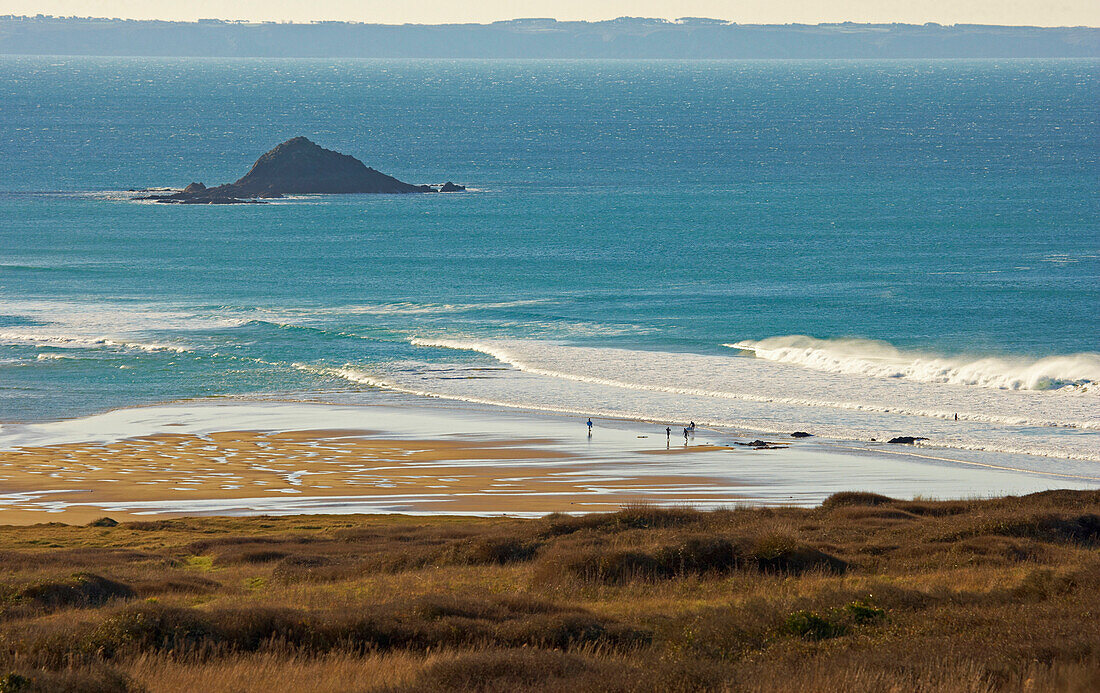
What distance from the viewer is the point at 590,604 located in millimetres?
15148

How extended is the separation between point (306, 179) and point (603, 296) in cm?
5550

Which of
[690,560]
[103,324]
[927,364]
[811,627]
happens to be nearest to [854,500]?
[690,560]

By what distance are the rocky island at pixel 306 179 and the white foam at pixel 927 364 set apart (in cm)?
6504

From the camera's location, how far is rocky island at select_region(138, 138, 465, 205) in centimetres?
10894

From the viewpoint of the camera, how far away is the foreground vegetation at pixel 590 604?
9453mm

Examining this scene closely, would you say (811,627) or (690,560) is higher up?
(811,627)

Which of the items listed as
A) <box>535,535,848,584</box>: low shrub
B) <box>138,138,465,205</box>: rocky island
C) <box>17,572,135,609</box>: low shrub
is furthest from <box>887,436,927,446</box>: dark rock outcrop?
<box>138,138,465,205</box>: rocky island

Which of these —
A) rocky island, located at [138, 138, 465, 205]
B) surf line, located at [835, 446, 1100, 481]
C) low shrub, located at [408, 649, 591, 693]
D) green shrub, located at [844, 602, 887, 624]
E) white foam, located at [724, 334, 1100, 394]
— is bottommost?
surf line, located at [835, 446, 1100, 481]

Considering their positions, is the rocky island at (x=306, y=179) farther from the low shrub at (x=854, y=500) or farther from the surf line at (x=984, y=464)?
the low shrub at (x=854, y=500)

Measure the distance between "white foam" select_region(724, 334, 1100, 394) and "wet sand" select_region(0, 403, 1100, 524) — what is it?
39.6 ft

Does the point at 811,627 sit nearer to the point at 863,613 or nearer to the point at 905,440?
the point at 863,613

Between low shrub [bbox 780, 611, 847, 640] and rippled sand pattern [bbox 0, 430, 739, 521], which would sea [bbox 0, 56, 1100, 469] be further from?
low shrub [bbox 780, 611, 847, 640]

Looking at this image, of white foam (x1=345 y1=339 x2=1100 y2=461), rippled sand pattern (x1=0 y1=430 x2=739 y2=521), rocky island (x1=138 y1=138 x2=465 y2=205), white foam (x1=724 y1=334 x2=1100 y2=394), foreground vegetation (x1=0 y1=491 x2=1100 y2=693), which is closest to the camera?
foreground vegetation (x1=0 y1=491 x2=1100 y2=693)

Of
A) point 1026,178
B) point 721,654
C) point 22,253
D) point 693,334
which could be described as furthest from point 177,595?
A: point 1026,178
